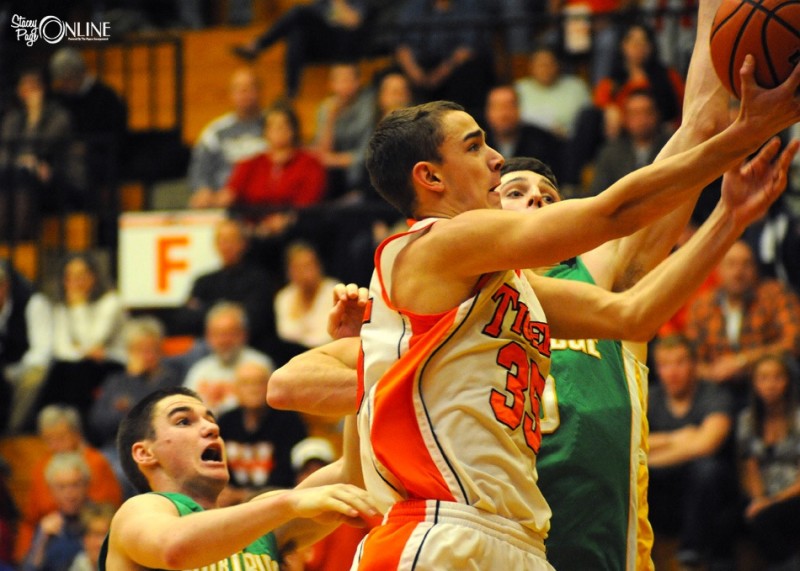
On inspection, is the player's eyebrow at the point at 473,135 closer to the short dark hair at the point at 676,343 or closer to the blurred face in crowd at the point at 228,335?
the short dark hair at the point at 676,343

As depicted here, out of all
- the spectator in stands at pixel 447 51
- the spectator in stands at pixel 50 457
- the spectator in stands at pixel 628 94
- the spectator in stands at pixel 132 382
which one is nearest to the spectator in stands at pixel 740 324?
the spectator in stands at pixel 628 94

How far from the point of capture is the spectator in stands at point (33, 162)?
490 inches

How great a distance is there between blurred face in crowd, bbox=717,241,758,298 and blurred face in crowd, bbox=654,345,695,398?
0.62m

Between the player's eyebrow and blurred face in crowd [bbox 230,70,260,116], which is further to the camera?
blurred face in crowd [bbox 230,70,260,116]

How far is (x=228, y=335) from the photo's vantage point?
1005cm

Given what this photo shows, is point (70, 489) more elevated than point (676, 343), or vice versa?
point (676, 343)

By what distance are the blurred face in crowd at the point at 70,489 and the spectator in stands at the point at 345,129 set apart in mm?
3000

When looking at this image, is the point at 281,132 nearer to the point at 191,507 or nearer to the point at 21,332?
the point at 21,332

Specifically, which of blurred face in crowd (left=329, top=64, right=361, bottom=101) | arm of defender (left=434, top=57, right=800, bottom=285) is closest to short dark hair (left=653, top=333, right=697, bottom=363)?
blurred face in crowd (left=329, top=64, right=361, bottom=101)

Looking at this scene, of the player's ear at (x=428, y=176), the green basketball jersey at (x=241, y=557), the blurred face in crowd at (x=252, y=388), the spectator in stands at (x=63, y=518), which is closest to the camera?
the player's ear at (x=428, y=176)

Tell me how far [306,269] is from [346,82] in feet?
7.19

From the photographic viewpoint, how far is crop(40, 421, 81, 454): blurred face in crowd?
10.4 meters

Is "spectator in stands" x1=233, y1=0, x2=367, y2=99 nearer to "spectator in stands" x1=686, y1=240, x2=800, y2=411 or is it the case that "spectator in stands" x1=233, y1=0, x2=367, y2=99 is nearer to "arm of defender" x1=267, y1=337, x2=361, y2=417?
"spectator in stands" x1=686, y1=240, x2=800, y2=411

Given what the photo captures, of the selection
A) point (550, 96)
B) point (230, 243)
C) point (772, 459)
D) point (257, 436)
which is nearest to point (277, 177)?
point (230, 243)
